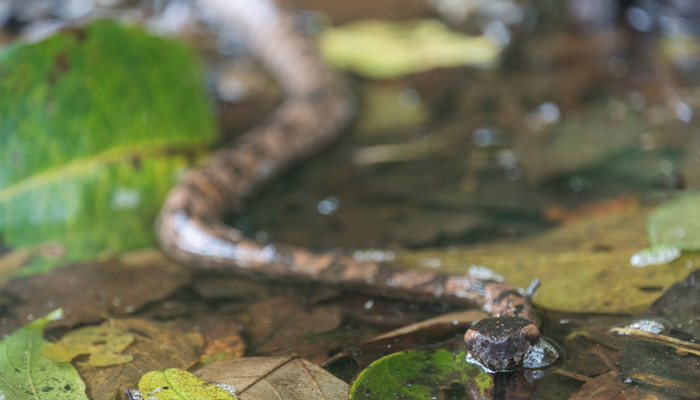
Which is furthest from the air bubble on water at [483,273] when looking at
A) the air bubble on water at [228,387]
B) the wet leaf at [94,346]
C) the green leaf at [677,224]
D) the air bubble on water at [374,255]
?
the wet leaf at [94,346]

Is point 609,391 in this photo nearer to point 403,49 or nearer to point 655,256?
point 655,256

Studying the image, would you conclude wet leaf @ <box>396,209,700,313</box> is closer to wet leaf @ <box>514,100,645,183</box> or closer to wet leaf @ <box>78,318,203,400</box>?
wet leaf @ <box>514,100,645,183</box>

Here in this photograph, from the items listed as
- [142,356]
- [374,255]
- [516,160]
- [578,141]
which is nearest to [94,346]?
[142,356]

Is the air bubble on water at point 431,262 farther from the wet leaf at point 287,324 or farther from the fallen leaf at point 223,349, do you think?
the fallen leaf at point 223,349

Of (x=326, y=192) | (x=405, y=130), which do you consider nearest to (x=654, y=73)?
(x=405, y=130)

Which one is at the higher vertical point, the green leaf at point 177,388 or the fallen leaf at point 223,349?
the green leaf at point 177,388
